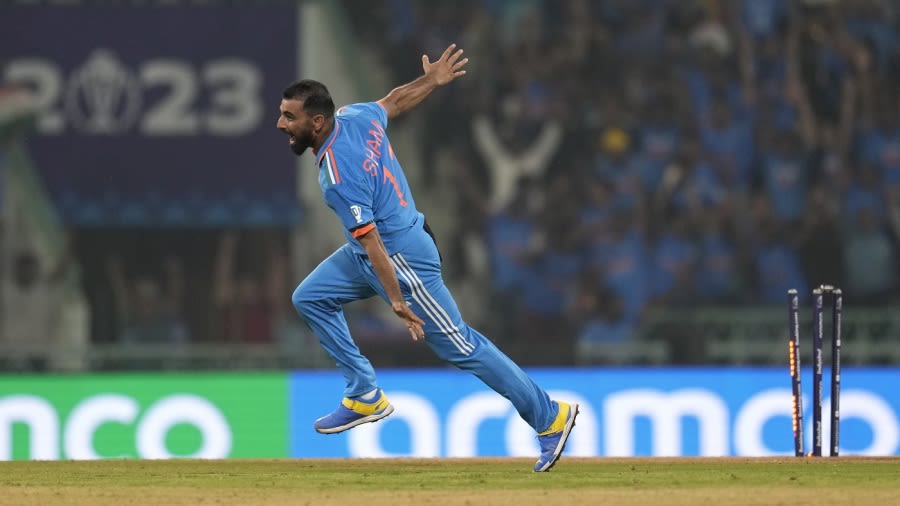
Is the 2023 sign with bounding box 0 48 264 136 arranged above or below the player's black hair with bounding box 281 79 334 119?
above

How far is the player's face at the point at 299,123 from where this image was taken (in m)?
7.39

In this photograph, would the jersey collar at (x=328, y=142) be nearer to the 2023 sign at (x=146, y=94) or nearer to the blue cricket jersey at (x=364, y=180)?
the blue cricket jersey at (x=364, y=180)

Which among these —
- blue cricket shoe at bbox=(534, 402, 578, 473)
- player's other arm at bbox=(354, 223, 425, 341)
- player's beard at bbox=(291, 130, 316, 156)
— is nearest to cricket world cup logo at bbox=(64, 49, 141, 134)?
player's beard at bbox=(291, 130, 316, 156)

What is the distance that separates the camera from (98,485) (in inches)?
301

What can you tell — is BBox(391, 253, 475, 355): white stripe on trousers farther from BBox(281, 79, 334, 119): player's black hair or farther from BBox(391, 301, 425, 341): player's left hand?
BBox(281, 79, 334, 119): player's black hair

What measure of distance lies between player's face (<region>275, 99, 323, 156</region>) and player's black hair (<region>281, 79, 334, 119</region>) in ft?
0.06

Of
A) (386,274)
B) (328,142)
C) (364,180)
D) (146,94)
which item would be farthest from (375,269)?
(146,94)

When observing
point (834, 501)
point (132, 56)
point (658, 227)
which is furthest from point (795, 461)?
point (132, 56)

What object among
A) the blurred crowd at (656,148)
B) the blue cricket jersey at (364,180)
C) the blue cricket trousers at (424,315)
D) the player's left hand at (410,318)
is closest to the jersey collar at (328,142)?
the blue cricket jersey at (364,180)

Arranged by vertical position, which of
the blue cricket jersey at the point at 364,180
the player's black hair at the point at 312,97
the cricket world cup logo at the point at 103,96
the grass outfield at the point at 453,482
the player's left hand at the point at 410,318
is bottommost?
the grass outfield at the point at 453,482

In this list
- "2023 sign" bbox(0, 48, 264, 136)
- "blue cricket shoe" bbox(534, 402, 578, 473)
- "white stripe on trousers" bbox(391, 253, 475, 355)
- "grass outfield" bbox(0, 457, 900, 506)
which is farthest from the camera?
"2023 sign" bbox(0, 48, 264, 136)

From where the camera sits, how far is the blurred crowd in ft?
48.3

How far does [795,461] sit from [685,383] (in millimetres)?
3356

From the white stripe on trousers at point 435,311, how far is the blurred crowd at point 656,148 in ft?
21.9
